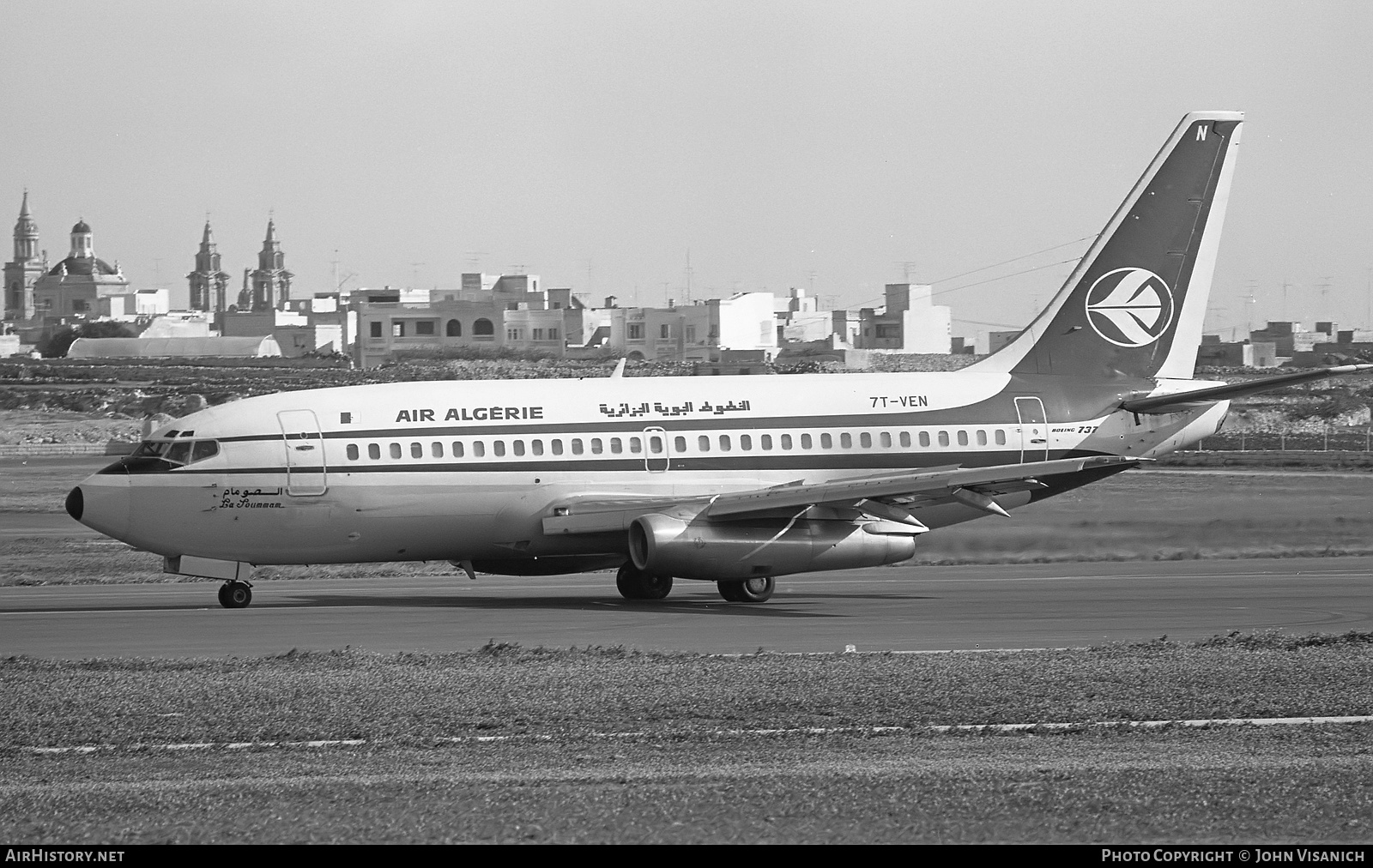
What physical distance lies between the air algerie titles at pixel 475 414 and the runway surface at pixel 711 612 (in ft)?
10.3

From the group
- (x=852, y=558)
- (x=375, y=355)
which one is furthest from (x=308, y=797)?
(x=375, y=355)

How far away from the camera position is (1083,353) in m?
33.1

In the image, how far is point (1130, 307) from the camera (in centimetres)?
3344

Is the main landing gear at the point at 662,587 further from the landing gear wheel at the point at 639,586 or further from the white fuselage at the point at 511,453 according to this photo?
the white fuselage at the point at 511,453

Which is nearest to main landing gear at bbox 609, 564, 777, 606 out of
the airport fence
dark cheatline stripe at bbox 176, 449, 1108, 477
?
dark cheatline stripe at bbox 176, 449, 1108, 477

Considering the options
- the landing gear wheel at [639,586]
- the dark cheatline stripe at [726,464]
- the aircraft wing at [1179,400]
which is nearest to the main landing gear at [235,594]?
the dark cheatline stripe at [726,464]

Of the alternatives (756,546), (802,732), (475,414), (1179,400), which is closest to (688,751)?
(802,732)

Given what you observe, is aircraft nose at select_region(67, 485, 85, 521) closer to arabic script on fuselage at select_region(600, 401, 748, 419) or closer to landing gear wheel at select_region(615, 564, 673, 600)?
arabic script on fuselage at select_region(600, 401, 748, 419)

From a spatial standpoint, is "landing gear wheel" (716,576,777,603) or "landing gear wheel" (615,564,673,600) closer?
"landing gear wheel" (716,576,777,603)

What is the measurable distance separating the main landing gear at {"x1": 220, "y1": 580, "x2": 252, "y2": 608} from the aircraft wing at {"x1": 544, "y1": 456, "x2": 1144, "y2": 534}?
506cm

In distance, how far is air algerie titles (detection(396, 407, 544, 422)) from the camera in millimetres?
28625

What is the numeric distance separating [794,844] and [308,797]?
3601 millimetres

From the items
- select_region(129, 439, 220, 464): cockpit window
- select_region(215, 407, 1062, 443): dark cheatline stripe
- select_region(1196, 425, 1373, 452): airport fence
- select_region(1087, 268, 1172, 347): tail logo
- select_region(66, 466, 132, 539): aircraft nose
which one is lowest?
select_region(1196, 425, 1373, 452): airport fence
